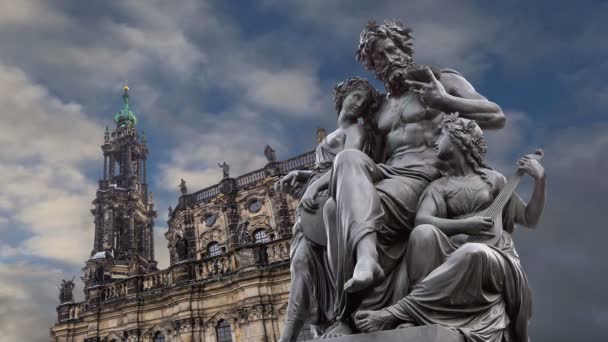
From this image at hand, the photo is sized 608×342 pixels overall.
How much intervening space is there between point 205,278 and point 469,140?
780 inches

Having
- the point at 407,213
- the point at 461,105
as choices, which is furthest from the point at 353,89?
the point at 407,213

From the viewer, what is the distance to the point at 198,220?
3541 centimetres

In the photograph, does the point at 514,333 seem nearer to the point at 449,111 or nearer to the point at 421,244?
the point at 421,244

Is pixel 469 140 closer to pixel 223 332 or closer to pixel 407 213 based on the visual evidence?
pixel 407 213

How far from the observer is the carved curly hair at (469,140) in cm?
275

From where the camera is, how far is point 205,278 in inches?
846

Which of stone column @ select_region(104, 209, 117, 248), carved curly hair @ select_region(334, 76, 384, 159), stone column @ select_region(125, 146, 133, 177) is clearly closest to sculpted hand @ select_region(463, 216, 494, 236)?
carved curly hair @ select_region(334, 76, 384, 159)

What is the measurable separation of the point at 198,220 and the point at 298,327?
109 feet

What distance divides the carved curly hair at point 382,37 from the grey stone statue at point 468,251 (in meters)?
0.72

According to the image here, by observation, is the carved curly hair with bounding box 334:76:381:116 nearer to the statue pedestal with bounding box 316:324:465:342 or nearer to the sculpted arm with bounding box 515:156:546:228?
the sculpted arm with bounding box 515:156:546:228

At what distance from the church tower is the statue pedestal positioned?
33049mm

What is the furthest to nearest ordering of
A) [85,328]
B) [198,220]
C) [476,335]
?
[198,220] < [85,328] < [476,335]

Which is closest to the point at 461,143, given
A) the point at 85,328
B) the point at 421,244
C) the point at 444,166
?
the point at 444,166

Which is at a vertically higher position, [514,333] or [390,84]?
[390,84]
